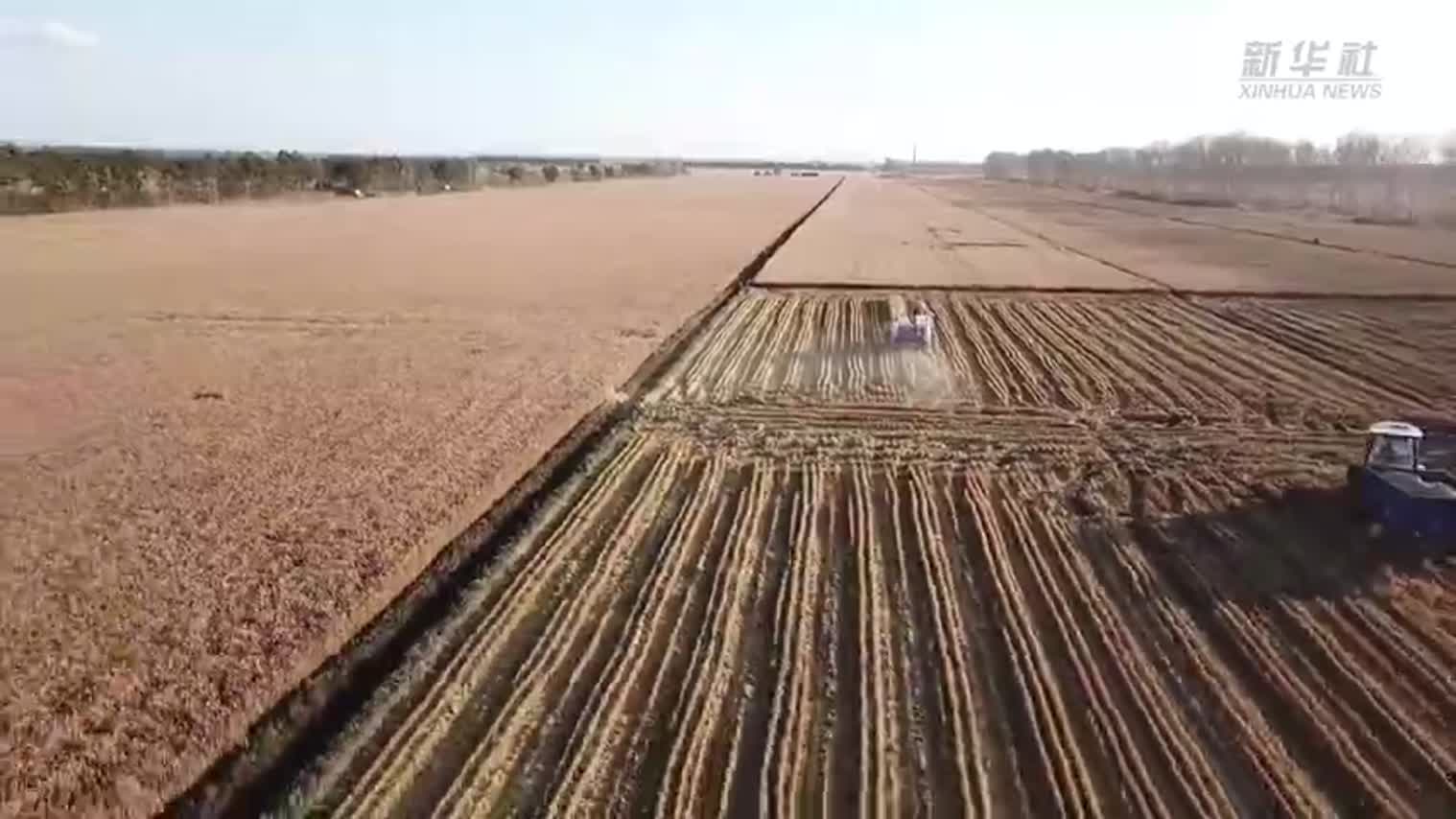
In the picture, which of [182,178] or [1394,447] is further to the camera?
[182,178]

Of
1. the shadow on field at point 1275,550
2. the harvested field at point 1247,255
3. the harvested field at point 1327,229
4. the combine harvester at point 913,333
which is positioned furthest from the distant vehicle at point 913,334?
the harvested field at point 1327,229

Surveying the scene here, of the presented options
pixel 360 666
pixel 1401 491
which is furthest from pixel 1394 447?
pixel 360 666

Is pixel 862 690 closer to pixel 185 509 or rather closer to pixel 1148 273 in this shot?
pixel 185 509

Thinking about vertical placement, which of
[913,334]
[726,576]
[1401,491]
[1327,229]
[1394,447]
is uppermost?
[1394,447]

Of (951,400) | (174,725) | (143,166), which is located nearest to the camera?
(174,725)

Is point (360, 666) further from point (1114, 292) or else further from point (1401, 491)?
Answer: point (1114, 292)

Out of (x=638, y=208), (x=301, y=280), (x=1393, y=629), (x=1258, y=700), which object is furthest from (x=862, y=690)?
(x=638, y=208)
